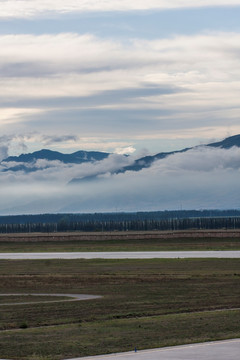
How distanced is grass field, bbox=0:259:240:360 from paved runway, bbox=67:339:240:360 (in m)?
1.32

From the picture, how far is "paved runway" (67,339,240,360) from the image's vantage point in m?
27.2

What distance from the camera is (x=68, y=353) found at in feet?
96.6

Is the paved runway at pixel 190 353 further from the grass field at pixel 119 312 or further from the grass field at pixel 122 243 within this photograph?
the grass field at pixel 122 243

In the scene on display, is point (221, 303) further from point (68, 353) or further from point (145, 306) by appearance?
point (68, 353)

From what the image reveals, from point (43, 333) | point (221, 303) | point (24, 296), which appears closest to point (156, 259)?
point (24, 296)

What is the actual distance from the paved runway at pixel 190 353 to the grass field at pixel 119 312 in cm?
132

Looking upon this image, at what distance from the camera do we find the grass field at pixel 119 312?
31.9 m

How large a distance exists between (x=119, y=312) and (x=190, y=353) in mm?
15027

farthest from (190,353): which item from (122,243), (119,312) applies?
(122,243)

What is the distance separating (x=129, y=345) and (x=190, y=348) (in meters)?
2.79

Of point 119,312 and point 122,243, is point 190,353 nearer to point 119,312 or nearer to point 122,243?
point 119,312

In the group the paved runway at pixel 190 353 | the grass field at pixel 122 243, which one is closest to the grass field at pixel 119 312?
the paved runway at pixel 190 353

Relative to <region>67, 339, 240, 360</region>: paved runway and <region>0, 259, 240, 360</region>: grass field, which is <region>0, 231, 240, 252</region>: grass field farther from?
<region>67, 339, 240, 360</region>: paved runway

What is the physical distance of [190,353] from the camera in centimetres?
2825
